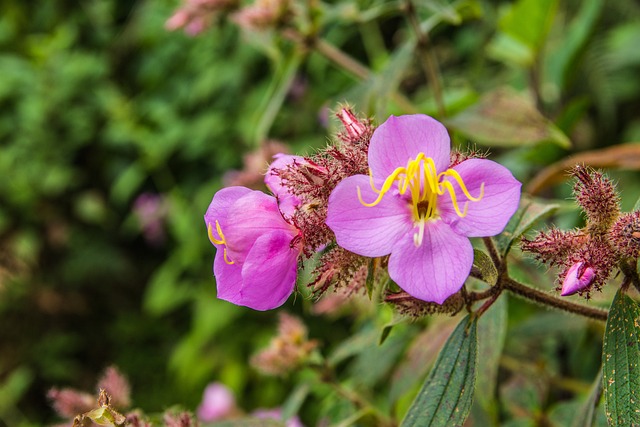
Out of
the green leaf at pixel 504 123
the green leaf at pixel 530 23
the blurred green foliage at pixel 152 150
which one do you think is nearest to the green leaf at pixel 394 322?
the green leaf at pixel 504 123

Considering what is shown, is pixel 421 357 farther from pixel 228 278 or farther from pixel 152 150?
pixel 152 150

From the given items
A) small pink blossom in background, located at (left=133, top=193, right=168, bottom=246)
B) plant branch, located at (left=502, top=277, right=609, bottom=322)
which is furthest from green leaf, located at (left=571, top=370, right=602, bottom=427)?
small pink blossom in background, located at (left=133, top=193, right=168, bottom=246)

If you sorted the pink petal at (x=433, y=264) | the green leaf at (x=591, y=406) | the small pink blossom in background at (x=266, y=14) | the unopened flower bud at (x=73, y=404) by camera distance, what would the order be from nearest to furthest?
the pink petal at (x=433, y=264) < the green leaf at (x=591, y=406) < the unopened flower bud at (x=73, y=404) < the small pink blossom in background at (x=266, y=14)

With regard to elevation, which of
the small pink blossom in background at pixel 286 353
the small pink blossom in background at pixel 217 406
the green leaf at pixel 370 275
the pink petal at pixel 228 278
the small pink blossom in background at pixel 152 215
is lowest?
the small pink blossom in background at pixel 152 215

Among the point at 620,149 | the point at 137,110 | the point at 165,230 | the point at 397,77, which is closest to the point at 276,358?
the point at 397,77

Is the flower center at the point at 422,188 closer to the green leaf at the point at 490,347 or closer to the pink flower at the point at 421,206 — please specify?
the pink flower at the point at 421,206

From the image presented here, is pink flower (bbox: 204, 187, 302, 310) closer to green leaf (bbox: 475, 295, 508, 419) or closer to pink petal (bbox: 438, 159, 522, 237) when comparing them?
pink petal (bbox: 438, 159, 522, 237)

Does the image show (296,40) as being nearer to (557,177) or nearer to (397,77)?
(397,77)

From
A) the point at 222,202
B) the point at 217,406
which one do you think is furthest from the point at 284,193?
the point at 217,406
